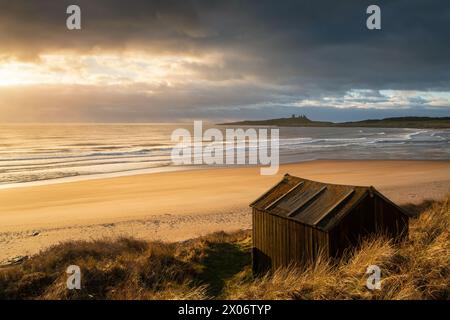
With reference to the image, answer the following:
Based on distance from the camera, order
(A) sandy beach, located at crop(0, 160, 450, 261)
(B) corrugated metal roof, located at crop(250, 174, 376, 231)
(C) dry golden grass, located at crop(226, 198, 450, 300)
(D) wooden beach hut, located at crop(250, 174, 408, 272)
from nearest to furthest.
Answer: (C) dry golden grass, located at crop(226, 198, 450, 300) → (D) wooden beach hut, located at crop(250, 174, 408, 272) → (B) corrugated metal roof, located at crop(250, 174, 376, 231) → (A) sandy beach, located at crop(0, 160, 450, 261)

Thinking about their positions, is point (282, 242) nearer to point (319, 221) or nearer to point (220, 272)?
point (319, 221)

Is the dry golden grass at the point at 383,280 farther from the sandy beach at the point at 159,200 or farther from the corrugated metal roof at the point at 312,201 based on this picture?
the sandy beach at the point at 159,200

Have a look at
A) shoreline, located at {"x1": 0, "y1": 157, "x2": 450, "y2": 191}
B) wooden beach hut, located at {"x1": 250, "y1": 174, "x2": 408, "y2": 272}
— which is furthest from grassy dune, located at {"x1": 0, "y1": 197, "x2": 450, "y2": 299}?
shoreline, located at {"x1": 0, "y1": 157, "x2": 450, "y2": 191}

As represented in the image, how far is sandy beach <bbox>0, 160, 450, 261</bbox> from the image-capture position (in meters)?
14.9

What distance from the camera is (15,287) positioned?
8.32m

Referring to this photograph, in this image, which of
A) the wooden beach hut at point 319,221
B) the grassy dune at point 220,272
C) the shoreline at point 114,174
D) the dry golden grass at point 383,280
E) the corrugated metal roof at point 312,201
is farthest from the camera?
the shoreline at point 114,174

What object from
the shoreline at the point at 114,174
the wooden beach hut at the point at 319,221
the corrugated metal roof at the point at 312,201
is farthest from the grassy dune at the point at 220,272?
the shoreline at the point at 114,174

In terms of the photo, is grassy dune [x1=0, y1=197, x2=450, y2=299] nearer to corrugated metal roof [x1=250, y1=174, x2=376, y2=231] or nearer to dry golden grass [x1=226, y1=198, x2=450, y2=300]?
dry golden grass [x1=226, y1=198, x2=450, y2=300]

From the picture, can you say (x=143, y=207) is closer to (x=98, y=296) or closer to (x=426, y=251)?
(x=98, y=296)

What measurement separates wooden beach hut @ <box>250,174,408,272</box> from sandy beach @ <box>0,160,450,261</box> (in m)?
5.69

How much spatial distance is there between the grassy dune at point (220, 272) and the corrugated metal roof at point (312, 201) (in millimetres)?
862

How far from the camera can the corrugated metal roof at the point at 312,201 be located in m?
7.81

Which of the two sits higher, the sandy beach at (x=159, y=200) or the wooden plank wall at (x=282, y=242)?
the wooden plank wall at (x=282, y=242)
